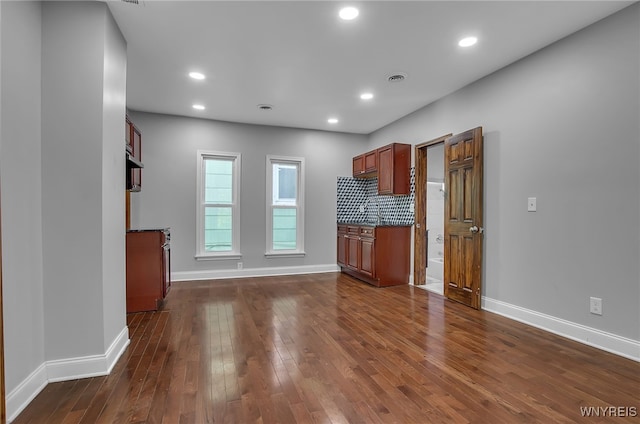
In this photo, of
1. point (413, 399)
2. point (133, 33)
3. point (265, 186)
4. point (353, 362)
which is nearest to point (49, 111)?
point (133, 33)

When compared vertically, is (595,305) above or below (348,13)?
below

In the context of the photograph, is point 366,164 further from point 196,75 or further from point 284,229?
point 196,75

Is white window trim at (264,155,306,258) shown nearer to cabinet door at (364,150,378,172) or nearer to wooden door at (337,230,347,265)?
wooden door at (337,230,347,265)

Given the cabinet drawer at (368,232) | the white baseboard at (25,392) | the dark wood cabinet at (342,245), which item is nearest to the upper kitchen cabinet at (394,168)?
the cabinet drawer at (368,232)

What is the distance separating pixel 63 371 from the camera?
6.73 ft

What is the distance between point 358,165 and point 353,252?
5.22 feet

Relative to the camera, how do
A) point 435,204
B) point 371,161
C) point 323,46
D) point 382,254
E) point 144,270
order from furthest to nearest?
point 435,204, point 371,161, point 382,254, point 144,270, point 323,46

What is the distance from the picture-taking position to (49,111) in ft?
6.67

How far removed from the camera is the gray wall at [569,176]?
2.38 meters

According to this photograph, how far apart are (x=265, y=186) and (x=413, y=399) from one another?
416 centimetres

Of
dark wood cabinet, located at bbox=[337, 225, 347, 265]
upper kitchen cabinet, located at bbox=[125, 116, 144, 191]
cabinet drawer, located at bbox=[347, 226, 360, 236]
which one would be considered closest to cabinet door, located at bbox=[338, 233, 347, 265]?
dark wood cabinet, located at bbox=[337, 225, 347, 265]

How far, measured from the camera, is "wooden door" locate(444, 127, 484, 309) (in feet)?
11.3

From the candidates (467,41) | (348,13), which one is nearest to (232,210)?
(348,13)

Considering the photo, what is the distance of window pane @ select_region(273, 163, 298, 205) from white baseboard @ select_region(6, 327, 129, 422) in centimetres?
356
